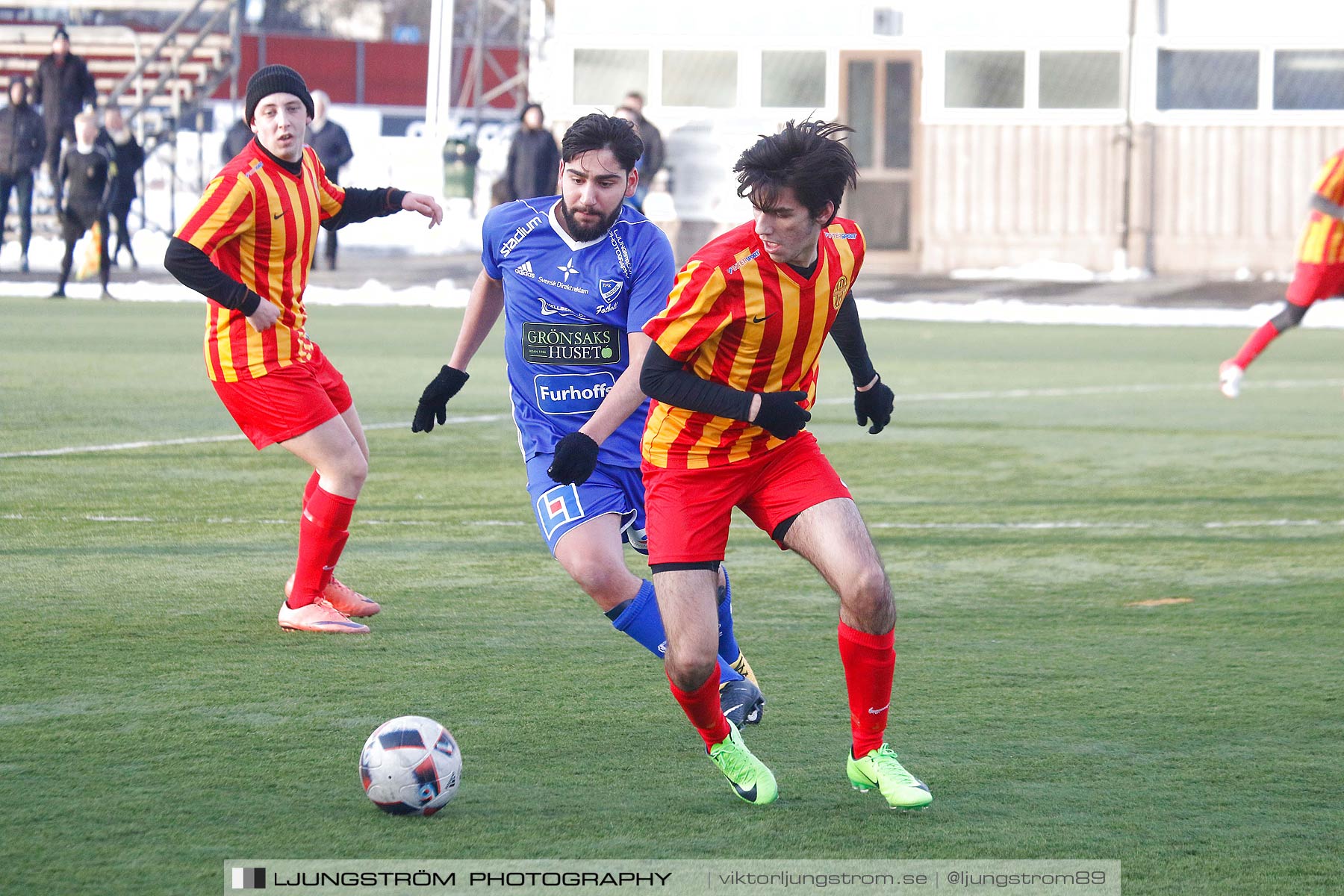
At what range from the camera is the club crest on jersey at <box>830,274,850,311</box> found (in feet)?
15.6

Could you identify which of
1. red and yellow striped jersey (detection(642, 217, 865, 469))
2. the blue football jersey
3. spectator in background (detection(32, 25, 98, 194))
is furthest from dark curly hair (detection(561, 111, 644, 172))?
spectator in background (detection(32, 25, 98, 194))

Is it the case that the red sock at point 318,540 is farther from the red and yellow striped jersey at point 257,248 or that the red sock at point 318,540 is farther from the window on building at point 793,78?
the window on building at point 793,78

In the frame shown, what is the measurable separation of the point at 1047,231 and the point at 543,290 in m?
21.8

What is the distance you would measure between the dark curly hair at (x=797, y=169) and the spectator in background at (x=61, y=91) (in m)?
20.4

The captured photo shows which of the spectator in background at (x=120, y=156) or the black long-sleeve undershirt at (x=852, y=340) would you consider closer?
the black long-sleeve undershirt at (x=852, y=340)

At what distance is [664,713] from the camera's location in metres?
5.41

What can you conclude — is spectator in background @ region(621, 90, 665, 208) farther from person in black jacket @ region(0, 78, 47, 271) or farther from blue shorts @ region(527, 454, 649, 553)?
blue shorts @ region(527, 454, 649, 553)

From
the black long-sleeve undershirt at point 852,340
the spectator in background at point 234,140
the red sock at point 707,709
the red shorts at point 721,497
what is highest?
the spectator in background at point 234,140

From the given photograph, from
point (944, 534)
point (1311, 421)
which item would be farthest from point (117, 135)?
point (944, 534)

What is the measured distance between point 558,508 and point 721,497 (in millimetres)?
909

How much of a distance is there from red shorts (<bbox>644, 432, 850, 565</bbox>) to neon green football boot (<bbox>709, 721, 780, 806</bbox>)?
1.49 feet

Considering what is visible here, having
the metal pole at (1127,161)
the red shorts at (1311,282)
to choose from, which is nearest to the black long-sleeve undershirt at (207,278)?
the red shorts at (1311,282)

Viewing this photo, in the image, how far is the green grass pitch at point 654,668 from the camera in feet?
14.1

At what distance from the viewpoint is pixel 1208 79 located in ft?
86.2
